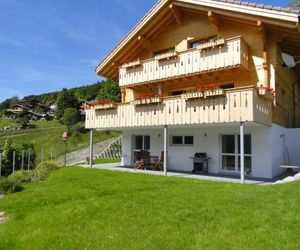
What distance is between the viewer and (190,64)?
15.9m

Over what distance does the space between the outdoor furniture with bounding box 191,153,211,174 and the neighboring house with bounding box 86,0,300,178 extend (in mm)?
308

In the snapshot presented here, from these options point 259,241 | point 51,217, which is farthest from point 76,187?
point 259,241

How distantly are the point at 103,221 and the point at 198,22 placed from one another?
13.6 meters

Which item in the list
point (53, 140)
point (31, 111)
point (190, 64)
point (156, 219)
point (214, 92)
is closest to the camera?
point (156, 219)

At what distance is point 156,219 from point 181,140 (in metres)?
11.1

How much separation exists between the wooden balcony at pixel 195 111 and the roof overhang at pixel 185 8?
10.9 ft

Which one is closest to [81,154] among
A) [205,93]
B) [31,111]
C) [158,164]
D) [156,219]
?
[158,164]

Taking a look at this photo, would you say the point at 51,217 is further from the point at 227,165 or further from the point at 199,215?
the point at 227,165

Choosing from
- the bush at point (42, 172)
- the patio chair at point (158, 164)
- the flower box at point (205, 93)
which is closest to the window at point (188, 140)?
the patio chair at point (158, 164)

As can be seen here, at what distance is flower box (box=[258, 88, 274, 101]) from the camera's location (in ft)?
42.3

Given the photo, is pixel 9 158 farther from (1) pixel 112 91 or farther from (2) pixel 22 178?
(1) pixel 112 91

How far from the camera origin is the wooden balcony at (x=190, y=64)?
1437 centimetres

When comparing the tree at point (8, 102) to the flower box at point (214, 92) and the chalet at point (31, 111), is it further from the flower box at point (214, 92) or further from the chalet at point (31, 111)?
the flower box at point (214, 92)

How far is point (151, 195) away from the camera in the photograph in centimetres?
912
